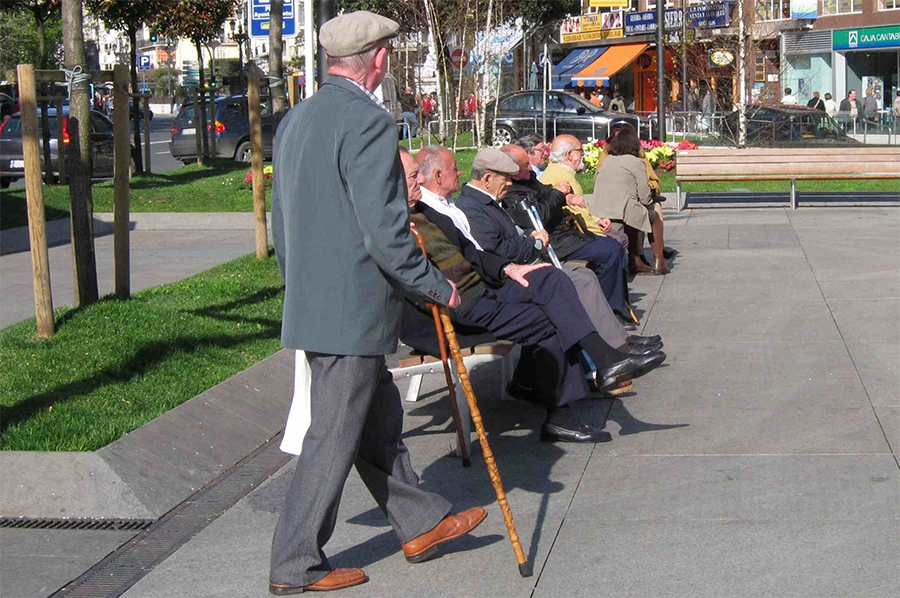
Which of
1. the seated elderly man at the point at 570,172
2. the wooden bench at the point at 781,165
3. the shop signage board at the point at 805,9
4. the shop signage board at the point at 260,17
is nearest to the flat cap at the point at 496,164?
the seated elderly man at the point at 570,172

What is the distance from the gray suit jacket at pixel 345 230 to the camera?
3.86 metres

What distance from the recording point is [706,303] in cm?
998

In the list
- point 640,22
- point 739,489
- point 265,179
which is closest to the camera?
point 739,489

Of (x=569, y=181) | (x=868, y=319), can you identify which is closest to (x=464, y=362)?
(x=569, y=181)

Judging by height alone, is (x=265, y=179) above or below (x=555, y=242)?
above

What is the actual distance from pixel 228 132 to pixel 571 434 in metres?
23.4

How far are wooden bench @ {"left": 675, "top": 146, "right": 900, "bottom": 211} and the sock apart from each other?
1147cm

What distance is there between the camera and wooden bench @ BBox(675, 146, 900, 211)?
1733cm

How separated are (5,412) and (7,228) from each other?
10.6m

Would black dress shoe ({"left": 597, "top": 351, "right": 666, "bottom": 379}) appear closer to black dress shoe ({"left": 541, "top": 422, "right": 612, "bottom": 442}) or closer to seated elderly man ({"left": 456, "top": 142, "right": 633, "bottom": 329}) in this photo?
black dress shoe ({"left": 541, "top": 422, "right": 612, "bottom": 442})

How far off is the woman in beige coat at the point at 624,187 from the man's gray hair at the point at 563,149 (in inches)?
37.4

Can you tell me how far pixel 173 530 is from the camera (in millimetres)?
5117

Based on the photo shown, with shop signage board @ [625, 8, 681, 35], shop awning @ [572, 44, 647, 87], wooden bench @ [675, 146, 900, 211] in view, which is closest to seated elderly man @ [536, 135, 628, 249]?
wooden bench @ [675, 146, 900, 211]

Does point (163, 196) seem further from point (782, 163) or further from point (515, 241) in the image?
point (515, 241)
